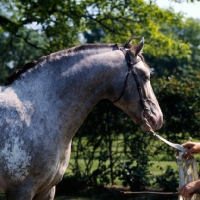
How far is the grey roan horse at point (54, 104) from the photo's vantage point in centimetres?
381

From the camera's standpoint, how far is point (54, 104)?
403 cm

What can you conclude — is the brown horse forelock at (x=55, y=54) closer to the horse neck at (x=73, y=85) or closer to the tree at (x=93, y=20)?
the horse neck at (x=73, y=85)

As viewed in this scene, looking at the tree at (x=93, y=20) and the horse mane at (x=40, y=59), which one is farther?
the tree at (x=93, y=20)

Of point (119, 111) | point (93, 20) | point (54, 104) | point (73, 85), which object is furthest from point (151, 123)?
point (93, 20)

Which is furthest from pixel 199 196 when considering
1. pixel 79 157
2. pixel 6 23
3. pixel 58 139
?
pixel 6 23

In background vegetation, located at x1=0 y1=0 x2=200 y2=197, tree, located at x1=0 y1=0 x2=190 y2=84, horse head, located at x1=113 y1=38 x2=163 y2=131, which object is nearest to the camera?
horse head, located at x1=113 y1=38 x2=163 y2=131

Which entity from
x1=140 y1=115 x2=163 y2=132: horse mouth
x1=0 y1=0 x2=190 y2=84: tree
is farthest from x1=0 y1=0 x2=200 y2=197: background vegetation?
x1=140 y1=115 x2=163 y2=132: horse mouth

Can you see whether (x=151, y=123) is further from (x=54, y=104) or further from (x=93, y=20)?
(x=93, y=20)

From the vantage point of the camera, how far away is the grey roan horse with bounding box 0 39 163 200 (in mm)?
3812

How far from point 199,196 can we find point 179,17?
346 inches

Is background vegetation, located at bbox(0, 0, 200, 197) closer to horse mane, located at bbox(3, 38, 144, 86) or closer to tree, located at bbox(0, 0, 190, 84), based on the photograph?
tree, located at bbox(0, 0, 190, 84)

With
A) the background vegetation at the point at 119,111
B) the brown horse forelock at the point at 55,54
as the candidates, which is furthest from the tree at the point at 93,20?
the brown horse forelock at the point at 55,54

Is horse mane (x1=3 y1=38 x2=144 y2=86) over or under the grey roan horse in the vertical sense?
over

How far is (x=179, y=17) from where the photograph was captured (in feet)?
40.0
